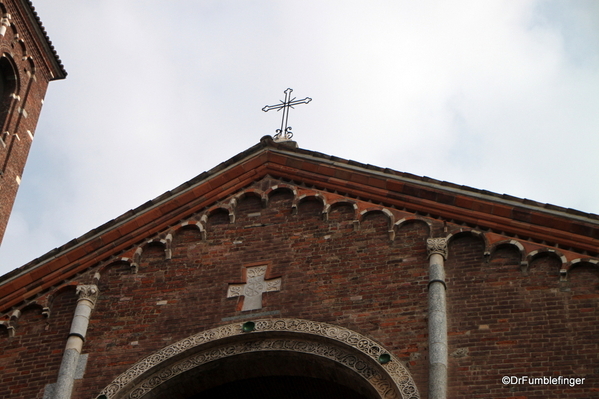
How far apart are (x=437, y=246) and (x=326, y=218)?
217cm

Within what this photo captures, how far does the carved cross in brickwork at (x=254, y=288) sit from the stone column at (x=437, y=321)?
2.54 metres

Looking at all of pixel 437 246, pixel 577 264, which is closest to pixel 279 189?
pixel 437 246

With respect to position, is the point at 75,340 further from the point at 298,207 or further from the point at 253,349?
the point at 298,207

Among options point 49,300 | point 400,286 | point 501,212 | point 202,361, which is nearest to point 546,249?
point 501,212

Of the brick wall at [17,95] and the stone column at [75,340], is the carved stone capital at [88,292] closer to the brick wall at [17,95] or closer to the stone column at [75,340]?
the stone column at [75,340]

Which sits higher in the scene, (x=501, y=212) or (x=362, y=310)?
(x=501, y=212)

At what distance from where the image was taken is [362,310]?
17.2 meters

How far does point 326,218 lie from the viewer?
744 inches

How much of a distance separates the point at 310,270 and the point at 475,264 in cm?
268

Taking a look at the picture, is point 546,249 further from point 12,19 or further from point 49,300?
point 12,19

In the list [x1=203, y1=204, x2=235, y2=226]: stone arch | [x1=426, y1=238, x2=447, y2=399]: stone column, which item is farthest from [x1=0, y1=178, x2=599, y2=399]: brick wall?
[x1=426, y1=238, x2=447, y2=399]: stone column

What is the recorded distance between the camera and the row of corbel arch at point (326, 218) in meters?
17.2

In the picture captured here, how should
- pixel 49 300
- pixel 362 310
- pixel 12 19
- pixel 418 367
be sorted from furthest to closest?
1. pixel 12 19
2. pixel 49 300
3. pixel 362 310
4. pixel 418 367

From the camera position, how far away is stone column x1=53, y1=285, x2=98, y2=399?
56.7 feet
